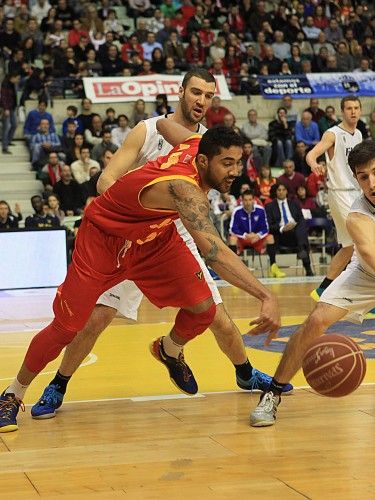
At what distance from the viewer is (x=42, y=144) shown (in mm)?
19469

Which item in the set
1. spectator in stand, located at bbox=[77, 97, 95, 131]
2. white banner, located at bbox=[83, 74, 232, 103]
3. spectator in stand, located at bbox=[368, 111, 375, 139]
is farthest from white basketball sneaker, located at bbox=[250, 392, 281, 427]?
spectator in stand, located at bbox=[368, 111, 375, 139]

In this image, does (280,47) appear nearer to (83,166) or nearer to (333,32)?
(333,32)

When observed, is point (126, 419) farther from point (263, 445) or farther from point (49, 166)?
point (49, 166)

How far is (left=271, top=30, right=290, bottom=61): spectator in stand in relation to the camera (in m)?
24.3

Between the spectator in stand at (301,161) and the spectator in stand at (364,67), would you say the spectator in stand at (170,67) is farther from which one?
the spectator in stand at (364,67)

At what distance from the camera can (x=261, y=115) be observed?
22594 mm

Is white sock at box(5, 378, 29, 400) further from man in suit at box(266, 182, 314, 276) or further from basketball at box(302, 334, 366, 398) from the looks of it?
man in suit at box(266, 182, 314, 276)

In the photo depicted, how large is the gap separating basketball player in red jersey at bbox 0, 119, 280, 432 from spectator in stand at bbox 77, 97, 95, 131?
1403 centimetres

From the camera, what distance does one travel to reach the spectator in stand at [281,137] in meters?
20.8

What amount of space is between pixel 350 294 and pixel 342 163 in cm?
515

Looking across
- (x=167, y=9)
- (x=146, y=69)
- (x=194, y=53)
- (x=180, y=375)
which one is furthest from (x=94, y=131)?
(x=180, y=375)

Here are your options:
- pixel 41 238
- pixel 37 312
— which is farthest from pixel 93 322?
pixel 41 238

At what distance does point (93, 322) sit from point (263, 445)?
152 cm

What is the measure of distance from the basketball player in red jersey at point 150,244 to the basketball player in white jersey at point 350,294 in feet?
1.84
